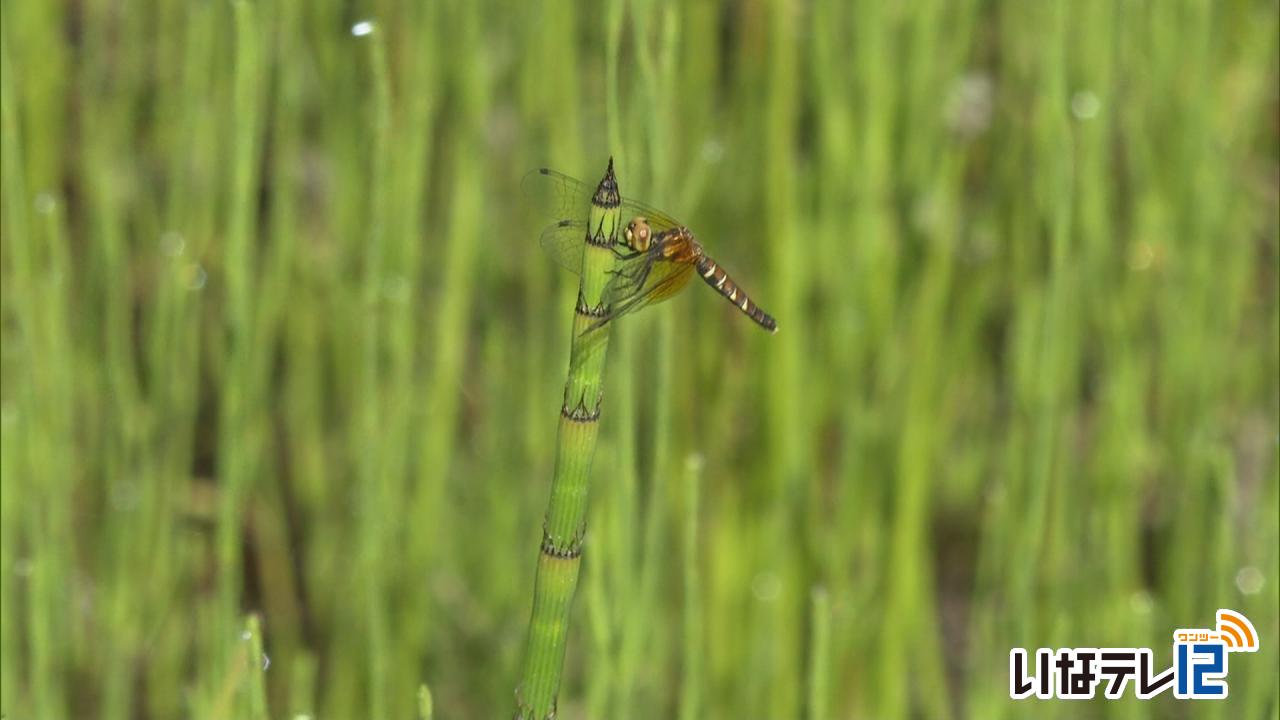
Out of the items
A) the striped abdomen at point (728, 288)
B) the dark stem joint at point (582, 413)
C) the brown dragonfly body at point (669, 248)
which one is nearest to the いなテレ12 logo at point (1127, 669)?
the striped abdomen at point (728, 288)

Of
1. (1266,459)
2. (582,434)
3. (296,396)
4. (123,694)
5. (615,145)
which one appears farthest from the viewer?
(1266,459)

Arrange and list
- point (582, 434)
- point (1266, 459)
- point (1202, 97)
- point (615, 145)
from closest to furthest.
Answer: point (582, 434)
point (615, 145)
point (1202, 97)
point (1266, 459)

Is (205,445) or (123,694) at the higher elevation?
(205,445)

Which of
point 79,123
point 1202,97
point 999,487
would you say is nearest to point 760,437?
point 999,487

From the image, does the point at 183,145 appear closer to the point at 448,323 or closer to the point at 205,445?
the point at 448,323

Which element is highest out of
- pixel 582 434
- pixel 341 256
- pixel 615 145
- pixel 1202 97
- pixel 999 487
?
pixel 1202 97

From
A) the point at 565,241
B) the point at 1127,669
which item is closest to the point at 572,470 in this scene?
the point at 565,241

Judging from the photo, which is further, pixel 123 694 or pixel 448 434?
pixel 448 434

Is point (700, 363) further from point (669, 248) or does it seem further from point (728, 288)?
point (669, 248)
